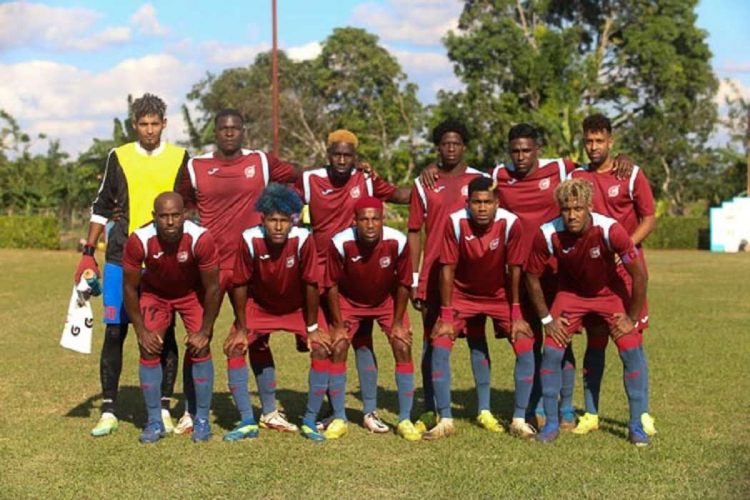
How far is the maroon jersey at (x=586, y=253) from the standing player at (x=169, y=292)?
7.35 ft

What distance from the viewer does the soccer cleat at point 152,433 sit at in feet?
21.2

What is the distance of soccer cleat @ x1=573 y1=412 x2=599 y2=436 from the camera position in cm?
661

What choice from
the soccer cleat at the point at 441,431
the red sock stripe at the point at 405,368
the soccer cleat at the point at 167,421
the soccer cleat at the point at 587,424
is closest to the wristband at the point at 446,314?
the red sock stripe at the point at 405,368

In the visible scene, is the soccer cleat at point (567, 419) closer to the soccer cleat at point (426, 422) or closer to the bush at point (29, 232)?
the soccer cleat at point (426, 422)

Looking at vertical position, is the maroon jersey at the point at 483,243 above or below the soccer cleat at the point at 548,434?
above

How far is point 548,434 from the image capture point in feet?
20.9

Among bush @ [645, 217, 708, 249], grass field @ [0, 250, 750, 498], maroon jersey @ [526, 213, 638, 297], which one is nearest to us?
grass field @ [0, 250, 750, 498]

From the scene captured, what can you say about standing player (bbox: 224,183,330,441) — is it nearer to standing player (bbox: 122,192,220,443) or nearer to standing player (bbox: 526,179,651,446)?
standing player (bbox: 122,192,220,443)

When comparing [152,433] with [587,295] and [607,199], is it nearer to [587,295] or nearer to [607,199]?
[587,295]

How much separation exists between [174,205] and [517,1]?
4421cm

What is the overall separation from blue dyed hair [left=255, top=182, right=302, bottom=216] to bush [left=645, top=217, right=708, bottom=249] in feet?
119

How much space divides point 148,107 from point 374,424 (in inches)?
111

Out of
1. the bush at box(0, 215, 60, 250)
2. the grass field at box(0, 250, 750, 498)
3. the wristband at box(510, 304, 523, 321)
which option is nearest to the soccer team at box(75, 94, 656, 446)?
the wristband at box(510, 304, 523, 321)

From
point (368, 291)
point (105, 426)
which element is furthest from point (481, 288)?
point (105, 426)
